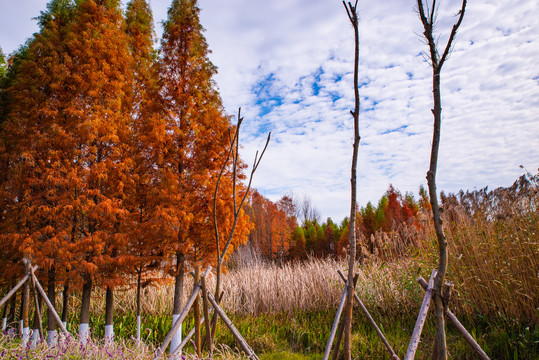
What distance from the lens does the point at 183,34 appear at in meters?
Answer: 8.04

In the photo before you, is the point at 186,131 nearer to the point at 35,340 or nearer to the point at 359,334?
the point at 35,340

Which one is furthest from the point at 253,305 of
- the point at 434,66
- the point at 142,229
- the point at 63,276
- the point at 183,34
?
the point at 434,66

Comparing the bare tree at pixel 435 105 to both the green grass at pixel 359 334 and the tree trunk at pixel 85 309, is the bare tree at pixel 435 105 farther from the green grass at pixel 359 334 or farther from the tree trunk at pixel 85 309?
the tree trunk at pixel 85 309

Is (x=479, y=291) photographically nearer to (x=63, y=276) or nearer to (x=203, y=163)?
(x=203, y=163)

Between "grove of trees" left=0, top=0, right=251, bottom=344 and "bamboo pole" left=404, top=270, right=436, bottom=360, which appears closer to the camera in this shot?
"bamboo pole" left=404, top=270, right=436, bottom=360

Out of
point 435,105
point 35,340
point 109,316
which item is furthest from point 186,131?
point 435,105

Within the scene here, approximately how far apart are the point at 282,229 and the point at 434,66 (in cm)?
2458

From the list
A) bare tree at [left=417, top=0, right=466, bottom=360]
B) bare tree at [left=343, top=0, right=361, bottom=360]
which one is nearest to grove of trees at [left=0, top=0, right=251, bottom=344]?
bare tree at [left=343, top=0, right=361, bottom=360]

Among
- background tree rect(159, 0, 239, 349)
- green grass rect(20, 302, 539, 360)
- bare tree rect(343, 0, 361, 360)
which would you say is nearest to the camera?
bare tree rect(343, 0, 361, 360)

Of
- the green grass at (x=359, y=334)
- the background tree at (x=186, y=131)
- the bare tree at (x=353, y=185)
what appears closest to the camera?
the bare tree at (x=353, y=185)

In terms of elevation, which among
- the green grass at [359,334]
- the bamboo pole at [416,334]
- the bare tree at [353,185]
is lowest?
the green grass at [359,334]

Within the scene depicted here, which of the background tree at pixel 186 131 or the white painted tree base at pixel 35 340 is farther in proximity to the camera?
the background tree at pixel 186 131

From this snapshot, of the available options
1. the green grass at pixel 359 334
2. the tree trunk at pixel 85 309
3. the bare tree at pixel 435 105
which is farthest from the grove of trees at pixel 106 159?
the bare tree at pixel 435 105

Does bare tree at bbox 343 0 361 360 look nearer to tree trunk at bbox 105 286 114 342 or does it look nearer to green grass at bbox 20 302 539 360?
green grass at bbox 20 302 539 360
